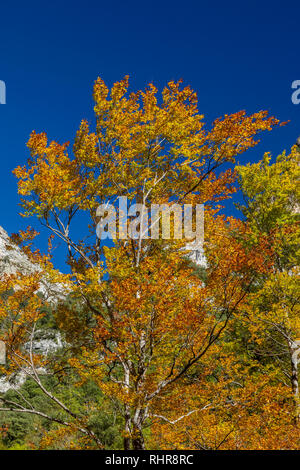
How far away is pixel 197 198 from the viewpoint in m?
10.1

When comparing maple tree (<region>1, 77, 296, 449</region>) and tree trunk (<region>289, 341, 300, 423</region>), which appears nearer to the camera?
maple tree (<region>1, 77, 296, 449</region>)

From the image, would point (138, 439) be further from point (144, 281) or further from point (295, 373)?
point (295, 373)

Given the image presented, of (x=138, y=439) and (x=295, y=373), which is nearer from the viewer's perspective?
(x=138, y=439)

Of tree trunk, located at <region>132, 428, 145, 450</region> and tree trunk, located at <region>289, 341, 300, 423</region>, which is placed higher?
tree trunk, located at <region>289, 341, 300, 423</region>

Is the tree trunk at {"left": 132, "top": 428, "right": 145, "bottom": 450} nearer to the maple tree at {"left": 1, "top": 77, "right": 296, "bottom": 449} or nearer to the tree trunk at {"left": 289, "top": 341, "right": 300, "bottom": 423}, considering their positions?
the maple tree at {"left": 1, "top": 77, "right": 296, "bottom": 449}

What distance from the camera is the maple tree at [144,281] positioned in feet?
23.7

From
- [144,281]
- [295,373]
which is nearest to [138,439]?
[144,281]

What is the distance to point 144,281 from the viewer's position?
25.1 ft

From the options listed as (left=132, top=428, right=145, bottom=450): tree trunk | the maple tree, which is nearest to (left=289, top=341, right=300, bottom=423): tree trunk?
the maple tree

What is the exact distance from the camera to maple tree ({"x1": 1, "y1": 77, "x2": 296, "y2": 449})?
724 centimetres

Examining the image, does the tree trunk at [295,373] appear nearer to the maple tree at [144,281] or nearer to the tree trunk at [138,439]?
the maple tree at [144,281]

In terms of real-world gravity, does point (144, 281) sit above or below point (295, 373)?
above

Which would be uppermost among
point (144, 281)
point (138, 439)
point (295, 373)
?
point (144, 281)
